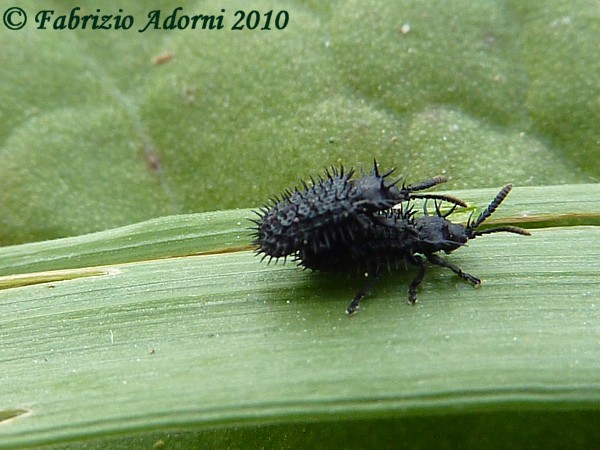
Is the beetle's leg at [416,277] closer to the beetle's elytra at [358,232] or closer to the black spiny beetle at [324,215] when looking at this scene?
the beetle's elytra at [358,232]

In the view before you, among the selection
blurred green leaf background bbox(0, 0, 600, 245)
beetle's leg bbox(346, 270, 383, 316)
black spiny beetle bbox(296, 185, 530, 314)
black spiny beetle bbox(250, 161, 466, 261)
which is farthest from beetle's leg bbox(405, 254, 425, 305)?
blurred green leaf background bbox(0, 0, 600, 245)

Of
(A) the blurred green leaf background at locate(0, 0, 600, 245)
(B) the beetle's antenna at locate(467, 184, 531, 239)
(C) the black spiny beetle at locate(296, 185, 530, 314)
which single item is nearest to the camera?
(C) the black spiny beetle at locate(296, 185, 530, 314)

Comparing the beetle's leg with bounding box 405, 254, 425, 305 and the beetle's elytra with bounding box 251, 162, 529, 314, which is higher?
the beetle's elytra with bounding box 251, 162, 529, 314

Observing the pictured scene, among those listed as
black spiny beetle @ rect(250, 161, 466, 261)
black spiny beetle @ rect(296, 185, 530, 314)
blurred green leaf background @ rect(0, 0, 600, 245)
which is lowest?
black spiny beetle @ rect(296, 185, 530, 314)

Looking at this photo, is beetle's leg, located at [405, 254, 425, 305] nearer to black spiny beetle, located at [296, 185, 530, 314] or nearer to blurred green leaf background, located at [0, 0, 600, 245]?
black spiny beetle, located at [296, 185, 530, 314]

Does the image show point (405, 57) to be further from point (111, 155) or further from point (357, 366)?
point (357, 366)

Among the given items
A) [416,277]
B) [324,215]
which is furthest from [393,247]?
[324,215]

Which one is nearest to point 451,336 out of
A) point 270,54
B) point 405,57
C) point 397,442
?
point 397,442
